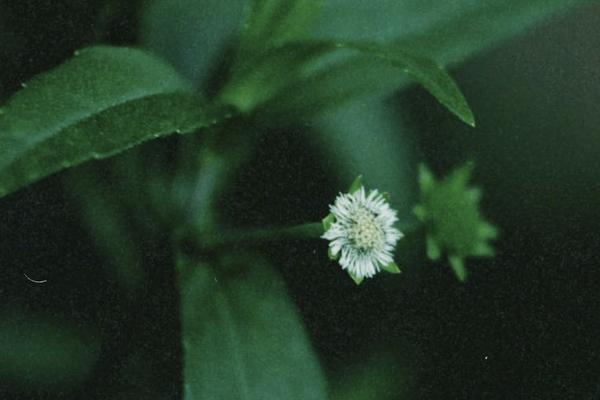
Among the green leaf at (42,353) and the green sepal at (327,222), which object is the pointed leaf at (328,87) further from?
the green leaf at (42,353)

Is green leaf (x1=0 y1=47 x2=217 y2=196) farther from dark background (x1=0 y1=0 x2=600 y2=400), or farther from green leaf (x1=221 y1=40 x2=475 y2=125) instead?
dark background (x1=0 y1=0 x2=600 y2=400)

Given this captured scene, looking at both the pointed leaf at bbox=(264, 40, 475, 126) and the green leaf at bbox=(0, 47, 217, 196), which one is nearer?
the green leaf at bbox=(0, 47, 217, 196)

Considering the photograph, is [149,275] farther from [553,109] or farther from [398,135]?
[553,109]

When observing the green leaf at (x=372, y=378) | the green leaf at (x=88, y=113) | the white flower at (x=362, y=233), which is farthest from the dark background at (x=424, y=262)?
the green leaf at (x=88, y=113)

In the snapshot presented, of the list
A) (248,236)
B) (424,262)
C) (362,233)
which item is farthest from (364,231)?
(424,262)

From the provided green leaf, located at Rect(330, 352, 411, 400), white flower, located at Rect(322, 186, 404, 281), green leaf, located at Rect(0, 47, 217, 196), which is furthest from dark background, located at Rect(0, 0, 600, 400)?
green leaf, located at Rect(0, 47, 217, 196)

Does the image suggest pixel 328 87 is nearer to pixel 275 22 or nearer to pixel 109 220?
pixel 275 22

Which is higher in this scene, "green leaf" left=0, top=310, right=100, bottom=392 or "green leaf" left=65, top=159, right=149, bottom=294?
"green leaf" left=65, top=159, right=149, bottom=294
